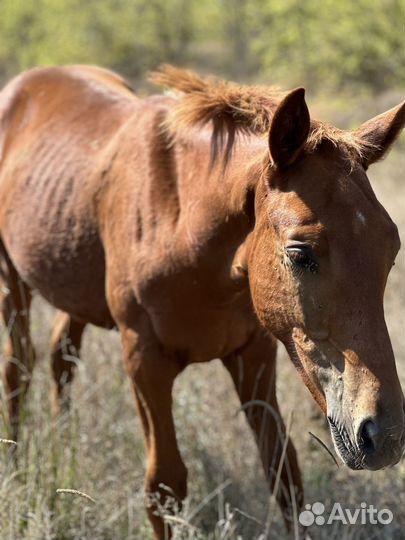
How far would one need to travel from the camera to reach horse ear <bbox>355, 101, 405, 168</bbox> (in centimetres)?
278

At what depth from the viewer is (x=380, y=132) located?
2805 millimetres

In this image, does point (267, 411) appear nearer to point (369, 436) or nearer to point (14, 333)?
point (369, 436)

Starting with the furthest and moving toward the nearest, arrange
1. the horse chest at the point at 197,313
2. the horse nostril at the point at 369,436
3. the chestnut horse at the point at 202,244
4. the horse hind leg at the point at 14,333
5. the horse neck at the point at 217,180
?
the horse hind leg at the point at 14,333 → the horse chest at the point at 197,313 → the horse neck at the point at 217,180 → the chestnut horse at the point at 202,244 → the horse nostril at the point at 369,436

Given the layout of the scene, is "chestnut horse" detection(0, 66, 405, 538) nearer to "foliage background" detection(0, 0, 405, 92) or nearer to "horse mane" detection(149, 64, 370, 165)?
"horse mane" detection(149, 64, 370, 165)

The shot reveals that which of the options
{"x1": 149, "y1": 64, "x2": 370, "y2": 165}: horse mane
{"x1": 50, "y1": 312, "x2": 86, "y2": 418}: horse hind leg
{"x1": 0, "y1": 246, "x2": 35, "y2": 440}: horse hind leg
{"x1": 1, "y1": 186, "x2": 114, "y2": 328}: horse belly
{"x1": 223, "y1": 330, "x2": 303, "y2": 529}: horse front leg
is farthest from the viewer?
{"x1": 50, "y1": 312, "x2": 86, "y2": 418}: horse hind leg

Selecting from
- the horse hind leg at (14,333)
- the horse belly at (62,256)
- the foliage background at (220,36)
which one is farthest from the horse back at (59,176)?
the foliage background at (220,36)

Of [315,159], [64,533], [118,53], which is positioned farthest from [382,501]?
[118,53]

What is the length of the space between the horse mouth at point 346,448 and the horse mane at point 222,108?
89cm

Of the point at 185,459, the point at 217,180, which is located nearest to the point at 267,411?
the point at 185,459

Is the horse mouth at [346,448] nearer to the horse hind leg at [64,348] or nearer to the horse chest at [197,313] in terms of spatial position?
the horse chest at [197,313]

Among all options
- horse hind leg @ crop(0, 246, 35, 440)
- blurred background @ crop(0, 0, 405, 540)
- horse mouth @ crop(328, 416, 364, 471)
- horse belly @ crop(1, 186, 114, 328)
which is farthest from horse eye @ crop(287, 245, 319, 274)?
horse hind leg @ crop(0, 246, 35, 440)

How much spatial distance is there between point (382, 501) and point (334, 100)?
54.1 ft

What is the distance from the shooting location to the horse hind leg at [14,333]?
4562mm

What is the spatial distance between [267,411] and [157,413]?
1.74 ft
